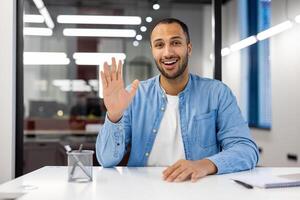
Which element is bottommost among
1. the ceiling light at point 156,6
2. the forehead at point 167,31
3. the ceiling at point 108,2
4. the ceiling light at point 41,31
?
the forehead at point 167,31

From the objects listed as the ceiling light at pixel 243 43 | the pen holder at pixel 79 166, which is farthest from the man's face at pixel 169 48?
the ceiling light at pixel 243 43

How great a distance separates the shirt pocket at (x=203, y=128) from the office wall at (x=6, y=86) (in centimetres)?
169

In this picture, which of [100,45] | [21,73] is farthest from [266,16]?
[21,73]

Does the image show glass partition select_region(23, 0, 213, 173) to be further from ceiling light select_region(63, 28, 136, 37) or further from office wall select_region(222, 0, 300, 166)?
office wall select_region(222, 0, 300, 166)

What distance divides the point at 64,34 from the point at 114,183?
2.98m

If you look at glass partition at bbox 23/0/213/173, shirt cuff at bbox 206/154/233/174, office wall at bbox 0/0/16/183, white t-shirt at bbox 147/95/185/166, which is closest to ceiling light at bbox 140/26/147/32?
glass partition at bbox 23/0/213/173

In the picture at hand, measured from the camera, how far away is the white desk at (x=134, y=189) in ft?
3.42

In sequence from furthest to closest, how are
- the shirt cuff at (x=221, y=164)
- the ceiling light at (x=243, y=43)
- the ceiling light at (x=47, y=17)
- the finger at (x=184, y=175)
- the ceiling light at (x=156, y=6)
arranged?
the ceiling light at (x=243, y=43) → the ceiling light at (x=156, y=6) → the ceiling light at (x=47, y=17) → the shirt cuff at (x=221, y=164) → the finger at (x=184, y=175)

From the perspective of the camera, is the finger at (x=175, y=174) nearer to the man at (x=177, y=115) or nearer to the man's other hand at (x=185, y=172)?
the man's other hand at (x=185, y=172)

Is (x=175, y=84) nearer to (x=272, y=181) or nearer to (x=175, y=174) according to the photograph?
(x=175, y=174)

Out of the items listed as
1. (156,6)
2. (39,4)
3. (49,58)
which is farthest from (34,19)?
(156,6)

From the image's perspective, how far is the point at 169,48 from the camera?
6.02ft

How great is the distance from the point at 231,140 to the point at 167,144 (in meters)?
0.31

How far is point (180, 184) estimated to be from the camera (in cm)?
121
